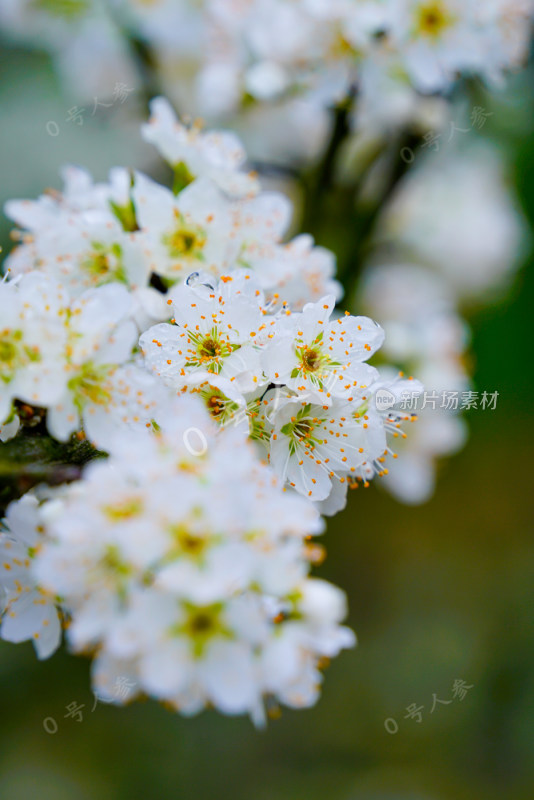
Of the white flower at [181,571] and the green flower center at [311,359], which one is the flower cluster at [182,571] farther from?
the green flower center at [311,359]

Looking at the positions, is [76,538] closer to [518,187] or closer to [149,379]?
[149,379]

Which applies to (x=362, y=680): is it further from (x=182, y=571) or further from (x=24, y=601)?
(x=182, y=571)

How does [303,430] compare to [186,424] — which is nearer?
[186,424]

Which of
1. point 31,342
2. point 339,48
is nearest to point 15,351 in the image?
point 31,342

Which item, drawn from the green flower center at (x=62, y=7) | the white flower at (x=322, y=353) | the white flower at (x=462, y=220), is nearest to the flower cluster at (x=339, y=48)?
the green flower center at (x=62, y=7)

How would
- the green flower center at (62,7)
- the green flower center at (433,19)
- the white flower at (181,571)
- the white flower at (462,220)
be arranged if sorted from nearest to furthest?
the white flower at (181,571), the green flower center at (433,19), the green flower center at (62,7), the white flower at (462,220)

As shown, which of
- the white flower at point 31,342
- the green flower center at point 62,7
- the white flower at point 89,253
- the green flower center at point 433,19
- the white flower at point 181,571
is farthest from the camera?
the green flower center at point 62,7

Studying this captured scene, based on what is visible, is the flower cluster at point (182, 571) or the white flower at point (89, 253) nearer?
the flower cluster at point (182, 571)
